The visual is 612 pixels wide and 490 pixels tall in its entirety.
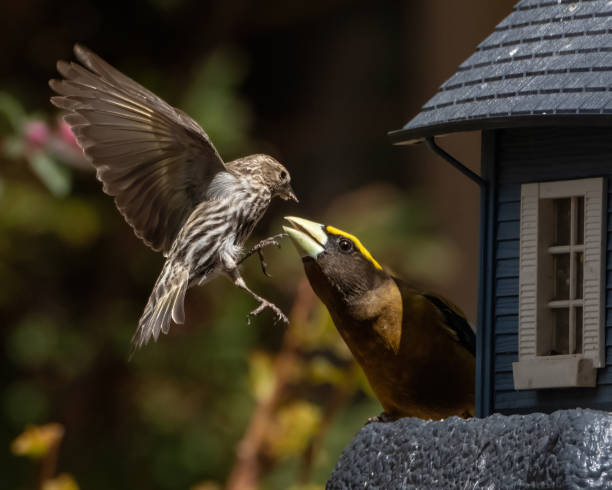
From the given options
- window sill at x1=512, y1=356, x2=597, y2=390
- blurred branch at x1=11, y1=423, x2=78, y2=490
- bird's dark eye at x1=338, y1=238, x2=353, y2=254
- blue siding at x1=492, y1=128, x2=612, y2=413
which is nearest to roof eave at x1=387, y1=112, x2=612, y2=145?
blue siding at x1=492, y1=128, x2=612, y2=413

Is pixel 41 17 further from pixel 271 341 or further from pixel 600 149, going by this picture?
pixel 600 149

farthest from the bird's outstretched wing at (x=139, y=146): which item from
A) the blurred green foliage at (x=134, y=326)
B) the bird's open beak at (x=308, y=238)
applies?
the blurred green foliage at (x=134, y=326)

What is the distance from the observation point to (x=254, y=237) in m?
8.03

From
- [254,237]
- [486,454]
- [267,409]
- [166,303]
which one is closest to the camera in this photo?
[486,454]

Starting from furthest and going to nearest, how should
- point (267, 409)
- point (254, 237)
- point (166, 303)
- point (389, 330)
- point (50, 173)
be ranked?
1. point (254, 237)
2. point (50, 173)
3. point (267, 409)
4. point (166, 303)
5. point (389, 330)

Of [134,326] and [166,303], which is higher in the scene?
[166,303]

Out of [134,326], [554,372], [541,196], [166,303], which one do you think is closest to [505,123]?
[541,196]

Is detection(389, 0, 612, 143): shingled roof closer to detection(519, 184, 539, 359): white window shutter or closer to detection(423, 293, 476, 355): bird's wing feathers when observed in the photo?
detection(519, 184, 539, 359): white window shutter

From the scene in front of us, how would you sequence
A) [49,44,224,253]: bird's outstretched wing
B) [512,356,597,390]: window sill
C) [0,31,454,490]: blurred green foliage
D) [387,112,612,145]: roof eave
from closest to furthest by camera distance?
1. [387,112,612,145]: roof eave
2. [512,356,597,390]: window sill
3. [49,44,224,253]: bird's outstretched wing
4. [0,31,454,490]: blurred green foliage

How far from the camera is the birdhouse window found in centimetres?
334

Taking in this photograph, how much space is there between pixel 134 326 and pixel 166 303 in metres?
4.29

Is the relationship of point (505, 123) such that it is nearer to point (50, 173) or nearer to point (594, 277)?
point (594, 277)

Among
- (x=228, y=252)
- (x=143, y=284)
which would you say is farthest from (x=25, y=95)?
(x=228, y=252)

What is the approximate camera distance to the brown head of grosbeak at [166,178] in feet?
13.0
